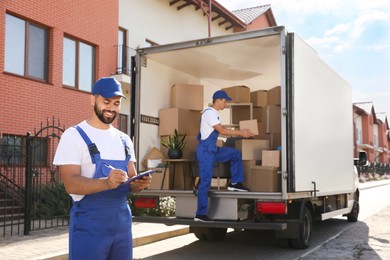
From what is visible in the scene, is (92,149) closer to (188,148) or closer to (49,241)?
(188,148)

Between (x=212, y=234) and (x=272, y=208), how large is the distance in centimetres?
229

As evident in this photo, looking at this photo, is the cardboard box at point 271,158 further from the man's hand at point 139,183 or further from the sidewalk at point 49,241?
the man's hand at point 139,183

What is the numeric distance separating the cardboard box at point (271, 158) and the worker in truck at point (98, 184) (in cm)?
432

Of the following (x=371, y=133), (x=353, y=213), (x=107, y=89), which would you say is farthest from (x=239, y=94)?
(x=371, y=133)

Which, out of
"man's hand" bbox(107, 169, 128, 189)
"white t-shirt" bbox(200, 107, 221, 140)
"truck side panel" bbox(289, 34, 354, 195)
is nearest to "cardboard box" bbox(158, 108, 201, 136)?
"white t-shirt" bbox(200, 107, 221, 140)

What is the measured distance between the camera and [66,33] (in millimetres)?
15414

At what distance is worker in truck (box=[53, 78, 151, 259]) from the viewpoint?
9.58 ft

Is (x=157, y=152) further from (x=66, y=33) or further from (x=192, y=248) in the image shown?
(x=66, y=33)

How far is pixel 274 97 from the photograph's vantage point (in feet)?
29.1

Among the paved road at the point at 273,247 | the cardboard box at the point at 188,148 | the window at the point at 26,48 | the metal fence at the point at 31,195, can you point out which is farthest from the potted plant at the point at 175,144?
the window at the point at 26,48

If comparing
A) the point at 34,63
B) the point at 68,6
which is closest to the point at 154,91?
the point at 34,63

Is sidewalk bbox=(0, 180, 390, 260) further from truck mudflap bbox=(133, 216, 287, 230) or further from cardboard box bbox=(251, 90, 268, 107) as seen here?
cardboard box bbox=(251, 90, 268, 107)

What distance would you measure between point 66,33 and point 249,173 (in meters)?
9.87

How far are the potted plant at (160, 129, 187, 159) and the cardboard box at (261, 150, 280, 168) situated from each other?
5.05 feet
